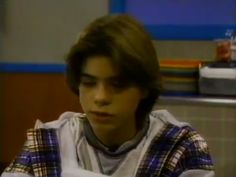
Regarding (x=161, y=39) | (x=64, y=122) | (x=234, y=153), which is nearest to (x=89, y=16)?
(x=161, y=39)

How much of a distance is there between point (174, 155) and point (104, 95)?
0.23 metres

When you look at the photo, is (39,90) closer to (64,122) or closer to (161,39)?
(161,39)

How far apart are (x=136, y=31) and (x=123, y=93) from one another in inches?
5.1

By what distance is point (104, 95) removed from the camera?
0.95m

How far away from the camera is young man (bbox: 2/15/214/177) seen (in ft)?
3.16

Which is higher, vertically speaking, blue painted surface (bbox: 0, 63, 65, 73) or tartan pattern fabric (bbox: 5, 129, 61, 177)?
tartan pattern fabric (bbox: 5, 129, 61, 177)

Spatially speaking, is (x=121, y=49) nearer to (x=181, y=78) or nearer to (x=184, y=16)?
(x=181, y=78)

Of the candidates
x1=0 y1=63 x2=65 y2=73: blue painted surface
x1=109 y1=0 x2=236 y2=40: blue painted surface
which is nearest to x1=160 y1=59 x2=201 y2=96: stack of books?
x1=109 y1=0 x2=236 y2=40: blue painted surface

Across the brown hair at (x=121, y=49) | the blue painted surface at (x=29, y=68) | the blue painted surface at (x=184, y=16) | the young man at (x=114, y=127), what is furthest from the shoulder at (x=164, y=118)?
the blue painted surface at (x=29, y=68)

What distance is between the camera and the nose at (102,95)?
3.10 ft

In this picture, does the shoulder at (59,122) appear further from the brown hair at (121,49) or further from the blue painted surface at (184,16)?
the blue painted surface at (184,16)

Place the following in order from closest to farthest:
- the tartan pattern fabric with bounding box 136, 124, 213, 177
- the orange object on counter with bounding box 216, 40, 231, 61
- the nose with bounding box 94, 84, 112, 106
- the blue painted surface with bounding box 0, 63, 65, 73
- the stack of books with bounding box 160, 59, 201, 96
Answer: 1. the nose with bounding box 94, 84, 112, 106
2. the tartan pattern fabric with bounding box 136, 124, 213, 177
3. the stack of books with bounding box 160, 59, 201, 96
4. the orange object on counter with bounding box 216, 40, 231, 61
5. the blue painted surface with bounding box 0, 63, 65, 73

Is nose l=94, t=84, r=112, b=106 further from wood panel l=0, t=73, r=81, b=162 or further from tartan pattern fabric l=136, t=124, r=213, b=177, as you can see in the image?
wood panel l=0, t=73, r=81, b=162

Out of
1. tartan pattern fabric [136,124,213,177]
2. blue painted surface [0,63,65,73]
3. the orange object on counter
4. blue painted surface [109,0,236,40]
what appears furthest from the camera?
blue painted surface [0,63,65,73]
